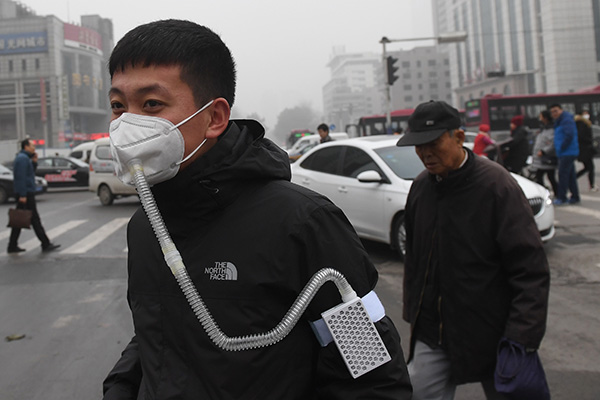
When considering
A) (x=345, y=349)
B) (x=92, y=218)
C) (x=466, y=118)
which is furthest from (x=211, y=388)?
(x=466, y=118)

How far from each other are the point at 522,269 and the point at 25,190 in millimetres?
9061

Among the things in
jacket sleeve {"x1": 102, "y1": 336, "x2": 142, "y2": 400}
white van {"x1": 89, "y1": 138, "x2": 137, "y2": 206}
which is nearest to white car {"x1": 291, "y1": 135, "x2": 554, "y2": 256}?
jacket sleeve {"x1": 102, "y1": 336, "x2": 142, "y2": 400}

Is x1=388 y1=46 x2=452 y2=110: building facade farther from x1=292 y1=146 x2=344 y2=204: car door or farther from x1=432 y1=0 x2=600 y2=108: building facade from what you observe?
x1=292 y1=146 x2=344 y2=204: car door

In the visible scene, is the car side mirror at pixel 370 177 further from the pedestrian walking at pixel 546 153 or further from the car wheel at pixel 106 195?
the car wheel at pixel 106 195

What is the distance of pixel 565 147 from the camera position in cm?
1106

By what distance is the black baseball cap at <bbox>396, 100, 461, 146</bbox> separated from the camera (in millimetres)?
2777

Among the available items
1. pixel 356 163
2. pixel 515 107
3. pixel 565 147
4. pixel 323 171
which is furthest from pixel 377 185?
pixel 515 107

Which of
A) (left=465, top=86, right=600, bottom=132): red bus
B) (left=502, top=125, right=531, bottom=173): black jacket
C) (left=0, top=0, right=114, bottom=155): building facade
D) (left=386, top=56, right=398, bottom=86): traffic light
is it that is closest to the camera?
(left=502, top=125, right=531, bottom=173): black jacket

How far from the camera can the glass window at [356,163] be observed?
8023mm

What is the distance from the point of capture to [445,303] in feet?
8.30

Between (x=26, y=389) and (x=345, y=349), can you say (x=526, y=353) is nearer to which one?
(x=345, y=349)

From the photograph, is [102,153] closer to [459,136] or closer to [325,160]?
[325,160]

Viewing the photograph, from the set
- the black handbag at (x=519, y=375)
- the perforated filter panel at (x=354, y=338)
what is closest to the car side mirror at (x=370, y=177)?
the black handbag at (x=519, y=375)

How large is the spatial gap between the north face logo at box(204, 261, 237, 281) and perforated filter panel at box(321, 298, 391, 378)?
24 centimetres
